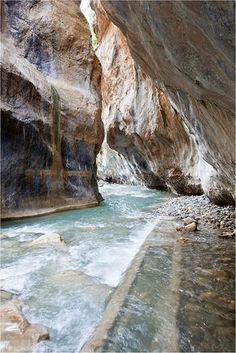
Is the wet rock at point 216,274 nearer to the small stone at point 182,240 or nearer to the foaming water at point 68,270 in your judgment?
the foaming water at point 68,270

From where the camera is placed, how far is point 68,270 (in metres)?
4.85

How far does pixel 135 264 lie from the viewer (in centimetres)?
488

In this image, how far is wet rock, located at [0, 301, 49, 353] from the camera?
278 cm

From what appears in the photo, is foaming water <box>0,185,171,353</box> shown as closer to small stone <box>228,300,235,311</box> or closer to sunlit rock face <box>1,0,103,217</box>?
small stone <box>228,300,235,311</box>

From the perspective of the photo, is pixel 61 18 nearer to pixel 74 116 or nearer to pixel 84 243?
pixel 74 116

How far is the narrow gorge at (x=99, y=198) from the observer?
116 inches

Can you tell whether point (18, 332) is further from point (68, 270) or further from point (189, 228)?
point (189, 228)

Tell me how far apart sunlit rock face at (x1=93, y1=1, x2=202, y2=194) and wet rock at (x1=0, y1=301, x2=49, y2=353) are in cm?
997

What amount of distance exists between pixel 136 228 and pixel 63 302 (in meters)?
4.41

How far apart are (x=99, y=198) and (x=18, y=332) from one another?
10.9 metres

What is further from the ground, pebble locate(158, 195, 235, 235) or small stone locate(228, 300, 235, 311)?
pebble locate(158, 195, 235, 235)

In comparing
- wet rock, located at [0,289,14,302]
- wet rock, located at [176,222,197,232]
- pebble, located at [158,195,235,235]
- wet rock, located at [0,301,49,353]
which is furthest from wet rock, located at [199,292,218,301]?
wet rock, located at [176,222,197,232]

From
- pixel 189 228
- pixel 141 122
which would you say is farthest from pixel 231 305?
pixel 141 122

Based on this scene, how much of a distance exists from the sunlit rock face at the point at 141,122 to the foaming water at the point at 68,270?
6398 millimetres
